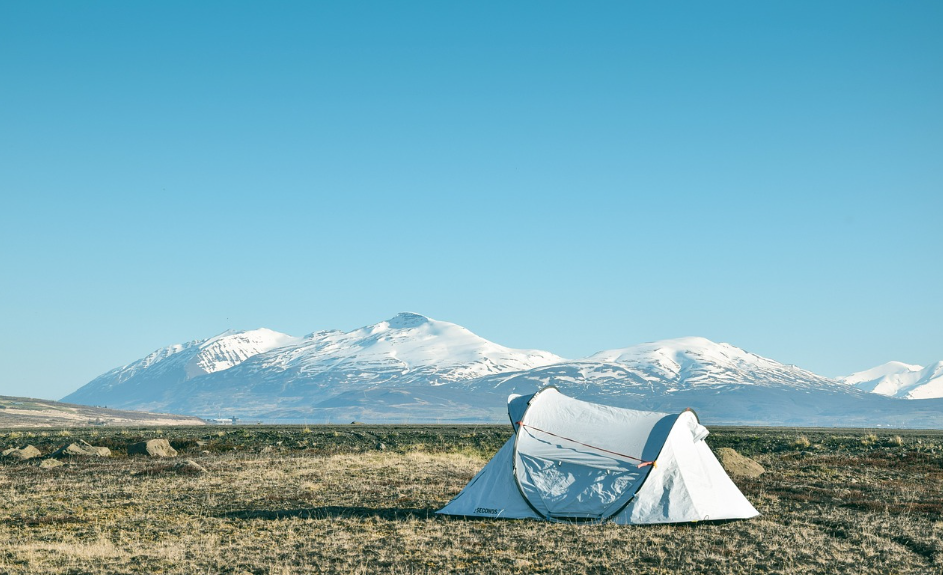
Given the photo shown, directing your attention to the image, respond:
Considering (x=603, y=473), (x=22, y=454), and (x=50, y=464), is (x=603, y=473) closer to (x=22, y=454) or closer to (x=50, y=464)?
(x=50, y=464)

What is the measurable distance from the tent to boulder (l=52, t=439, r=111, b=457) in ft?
91.6

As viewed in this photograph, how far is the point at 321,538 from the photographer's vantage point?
2028cm

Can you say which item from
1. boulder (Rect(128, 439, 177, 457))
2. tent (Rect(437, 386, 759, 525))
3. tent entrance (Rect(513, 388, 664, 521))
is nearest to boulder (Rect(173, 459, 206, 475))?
boulder (Rect(128, 439, 177, 457))

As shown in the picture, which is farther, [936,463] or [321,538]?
[936,463]

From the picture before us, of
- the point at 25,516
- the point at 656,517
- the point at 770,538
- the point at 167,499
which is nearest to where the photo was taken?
the point at 770,538

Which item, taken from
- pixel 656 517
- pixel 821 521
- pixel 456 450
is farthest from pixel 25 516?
pixel 456 450

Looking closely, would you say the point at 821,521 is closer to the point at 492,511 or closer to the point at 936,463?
the point at 492,511

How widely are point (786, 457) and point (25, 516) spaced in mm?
33442

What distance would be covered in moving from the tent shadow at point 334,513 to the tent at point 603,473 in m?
0.99

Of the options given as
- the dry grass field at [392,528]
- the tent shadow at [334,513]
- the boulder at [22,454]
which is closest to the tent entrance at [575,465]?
the dry grass field at [392,528]

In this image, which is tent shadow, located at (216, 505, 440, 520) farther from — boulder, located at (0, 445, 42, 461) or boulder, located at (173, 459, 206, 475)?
boulder, located at (0, 445, 42, 461)

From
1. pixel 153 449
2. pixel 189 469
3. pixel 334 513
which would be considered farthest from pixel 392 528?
pixel 153 449

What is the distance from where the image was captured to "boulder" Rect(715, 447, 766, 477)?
33.2 m

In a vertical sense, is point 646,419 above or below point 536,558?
above
